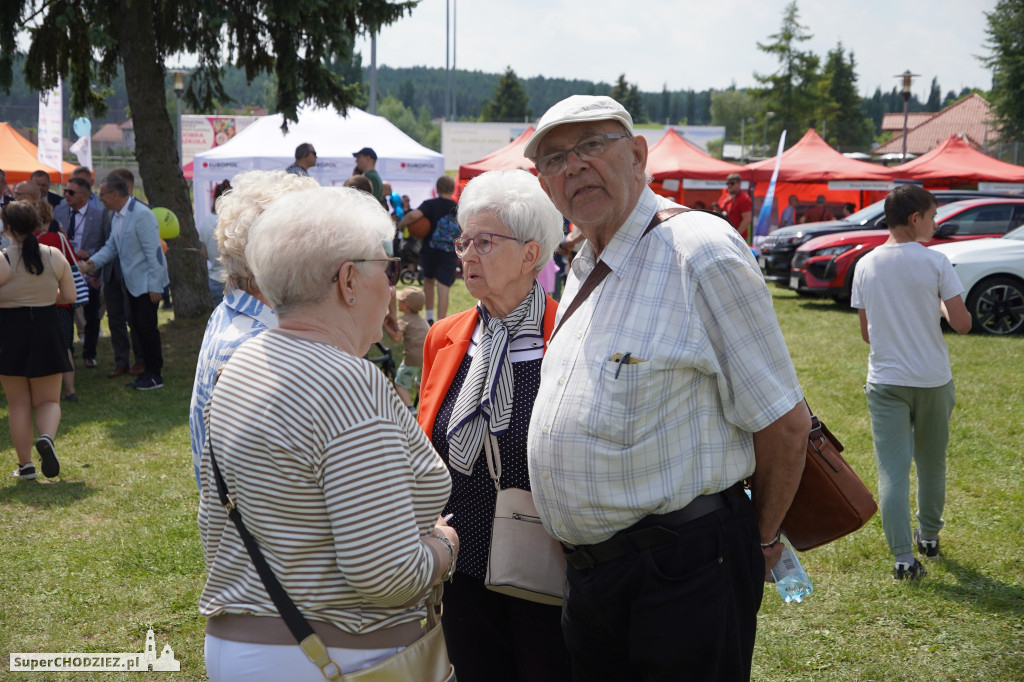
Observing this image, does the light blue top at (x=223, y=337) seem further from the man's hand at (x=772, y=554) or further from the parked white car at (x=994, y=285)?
the parked white car at (x=994, y=285)

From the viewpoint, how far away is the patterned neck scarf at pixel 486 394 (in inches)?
97.5

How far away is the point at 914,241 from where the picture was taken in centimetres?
429

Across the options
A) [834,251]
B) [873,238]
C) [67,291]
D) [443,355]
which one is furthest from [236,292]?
[873,238]

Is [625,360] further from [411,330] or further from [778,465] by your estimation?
[411,330]

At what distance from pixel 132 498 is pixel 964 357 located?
9.23m

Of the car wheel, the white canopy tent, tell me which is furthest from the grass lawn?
the white canopy tent

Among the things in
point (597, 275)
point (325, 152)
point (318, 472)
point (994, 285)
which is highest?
point (325, 152)

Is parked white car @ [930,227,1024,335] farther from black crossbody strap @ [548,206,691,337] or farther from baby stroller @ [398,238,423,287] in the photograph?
black crossbody strap @ [548,206,691,337]

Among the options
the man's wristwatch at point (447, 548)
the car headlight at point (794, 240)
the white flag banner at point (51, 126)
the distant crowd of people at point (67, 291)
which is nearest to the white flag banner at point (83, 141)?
the white flag banner at point (51, 126)

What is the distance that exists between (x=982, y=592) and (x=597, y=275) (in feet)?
10.8

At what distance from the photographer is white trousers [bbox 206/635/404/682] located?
5.73ft

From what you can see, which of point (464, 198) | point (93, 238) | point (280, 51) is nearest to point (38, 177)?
point (93, 238)

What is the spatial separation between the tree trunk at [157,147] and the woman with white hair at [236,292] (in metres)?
10.2

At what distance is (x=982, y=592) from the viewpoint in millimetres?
4176
